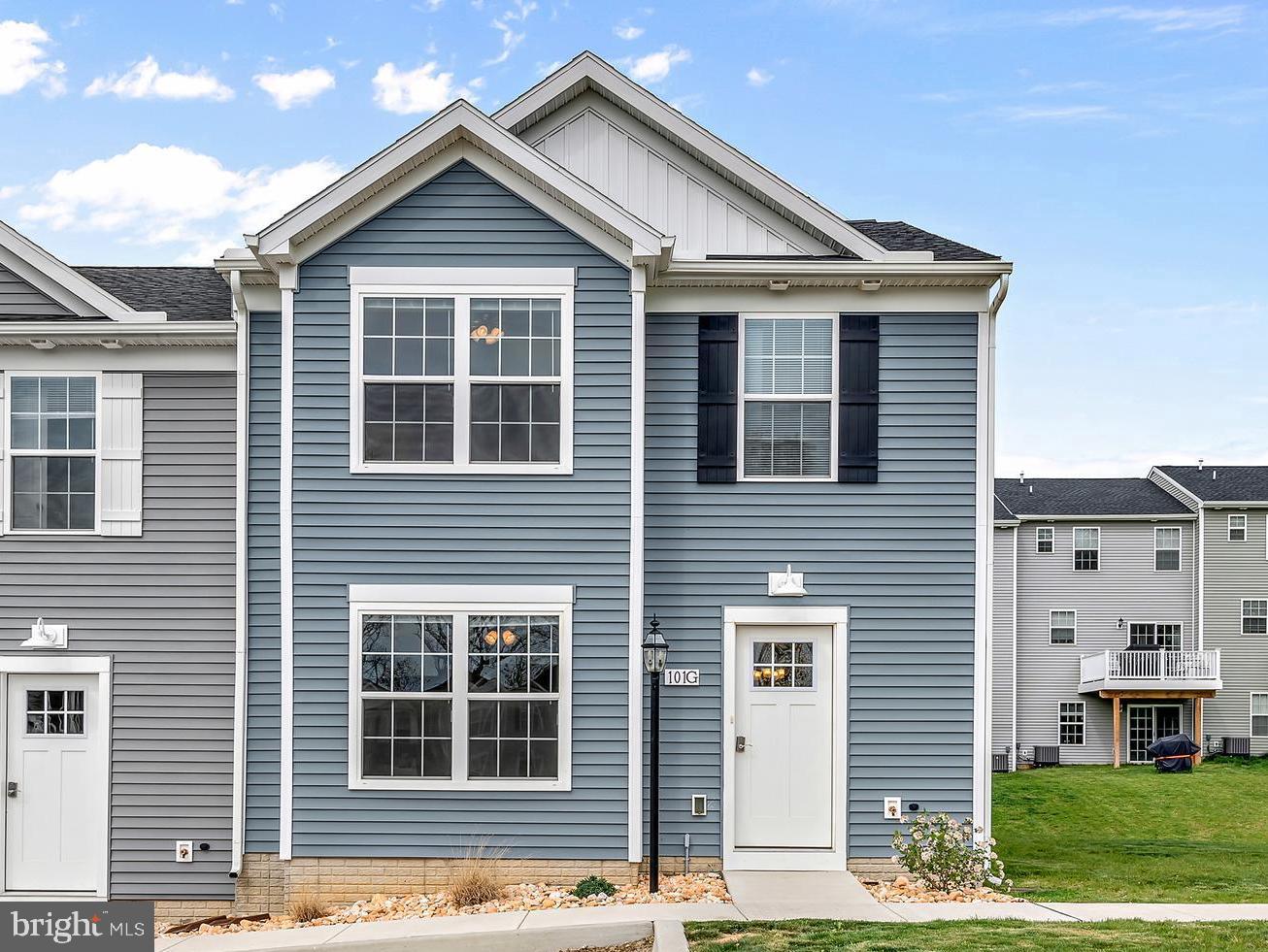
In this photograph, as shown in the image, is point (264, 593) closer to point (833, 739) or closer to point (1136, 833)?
point (833, 739)

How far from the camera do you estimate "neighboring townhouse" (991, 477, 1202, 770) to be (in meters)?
31.9

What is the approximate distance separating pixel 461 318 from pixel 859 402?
3684 millimetres

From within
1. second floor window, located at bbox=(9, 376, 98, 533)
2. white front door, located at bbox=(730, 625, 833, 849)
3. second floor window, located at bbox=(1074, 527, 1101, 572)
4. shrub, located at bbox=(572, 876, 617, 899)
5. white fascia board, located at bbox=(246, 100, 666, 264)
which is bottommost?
shrub, located at bbox=(572, 876, 617, 899)

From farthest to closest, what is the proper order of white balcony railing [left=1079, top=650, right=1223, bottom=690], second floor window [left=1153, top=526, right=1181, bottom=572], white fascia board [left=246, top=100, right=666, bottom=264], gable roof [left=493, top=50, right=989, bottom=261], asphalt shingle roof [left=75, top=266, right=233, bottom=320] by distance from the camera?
second floor window [left=1153, top=526, right=1181, bottom=572]
white balcony railing [left=1079, top=650, right=1223, bottom=690]
asphalt shingle roof [left=75, top=266, right=233, bottom=320]
gable roof [left=493, top=50, right=989, bottom=261]
white fascia board [left=246, top=100, right=666, bottom=264]

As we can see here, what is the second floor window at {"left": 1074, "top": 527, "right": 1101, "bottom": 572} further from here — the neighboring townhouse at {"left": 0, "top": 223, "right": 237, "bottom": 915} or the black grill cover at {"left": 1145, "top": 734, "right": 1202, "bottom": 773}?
the neighboring townhouse at {"left": 0, "top": 223, "right": 237, "bottom": 915}

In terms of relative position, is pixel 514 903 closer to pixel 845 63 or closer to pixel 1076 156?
pixel 845 63

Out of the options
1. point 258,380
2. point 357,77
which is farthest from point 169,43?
point 258,380

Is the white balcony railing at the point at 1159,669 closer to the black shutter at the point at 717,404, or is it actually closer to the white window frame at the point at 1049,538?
the white window frame at the point at 1049,538

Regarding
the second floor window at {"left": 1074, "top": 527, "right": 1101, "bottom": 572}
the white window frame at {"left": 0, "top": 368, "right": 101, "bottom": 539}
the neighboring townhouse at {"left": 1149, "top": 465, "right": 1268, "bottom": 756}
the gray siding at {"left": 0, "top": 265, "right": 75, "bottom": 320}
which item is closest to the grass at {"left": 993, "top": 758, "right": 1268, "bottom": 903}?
the neighboring townhouse at {"left": 1149, "top": 465, "right": 1268, "bottom": 756}

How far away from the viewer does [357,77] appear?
15.2 m

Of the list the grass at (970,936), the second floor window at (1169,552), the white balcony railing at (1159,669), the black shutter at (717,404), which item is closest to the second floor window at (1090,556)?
the second floor window at (1169,552)

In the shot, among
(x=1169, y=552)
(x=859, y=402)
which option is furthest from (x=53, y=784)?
(x=1169, y=552)

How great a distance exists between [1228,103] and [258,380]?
67.7 feet

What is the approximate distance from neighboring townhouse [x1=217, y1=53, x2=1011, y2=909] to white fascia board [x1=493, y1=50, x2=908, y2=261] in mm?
706
